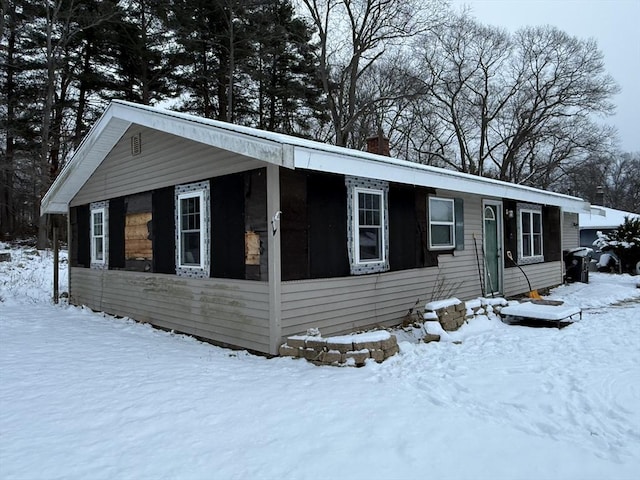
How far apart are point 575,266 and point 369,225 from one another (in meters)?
9.91

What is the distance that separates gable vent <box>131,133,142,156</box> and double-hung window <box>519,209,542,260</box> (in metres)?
8.75

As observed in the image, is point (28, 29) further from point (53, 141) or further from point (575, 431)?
point (575, 431)

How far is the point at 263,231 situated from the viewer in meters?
5.71

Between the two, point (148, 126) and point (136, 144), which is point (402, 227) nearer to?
point (148, 126)

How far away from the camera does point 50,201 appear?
1069 centimetres

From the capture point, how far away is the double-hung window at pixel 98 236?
9427mm

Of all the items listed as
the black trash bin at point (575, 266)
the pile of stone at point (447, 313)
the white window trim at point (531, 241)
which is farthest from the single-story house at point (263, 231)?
the black trash bin at point (575, 266)

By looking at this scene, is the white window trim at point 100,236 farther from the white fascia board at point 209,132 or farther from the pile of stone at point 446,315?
the pile of stone at point 446,315

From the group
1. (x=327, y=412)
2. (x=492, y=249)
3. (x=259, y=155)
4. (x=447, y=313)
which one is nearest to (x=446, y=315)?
(x=447, y=313)

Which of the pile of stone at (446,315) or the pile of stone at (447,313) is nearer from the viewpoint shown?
the pile of stone at (446,315)

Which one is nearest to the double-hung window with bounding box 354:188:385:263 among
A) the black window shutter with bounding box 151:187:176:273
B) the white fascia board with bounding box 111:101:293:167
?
the white fascia board with bounding box 111:101:293:167

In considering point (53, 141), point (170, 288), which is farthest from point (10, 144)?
point (170, 288)

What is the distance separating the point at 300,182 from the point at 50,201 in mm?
7922

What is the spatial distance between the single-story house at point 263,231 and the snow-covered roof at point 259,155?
3 cm
